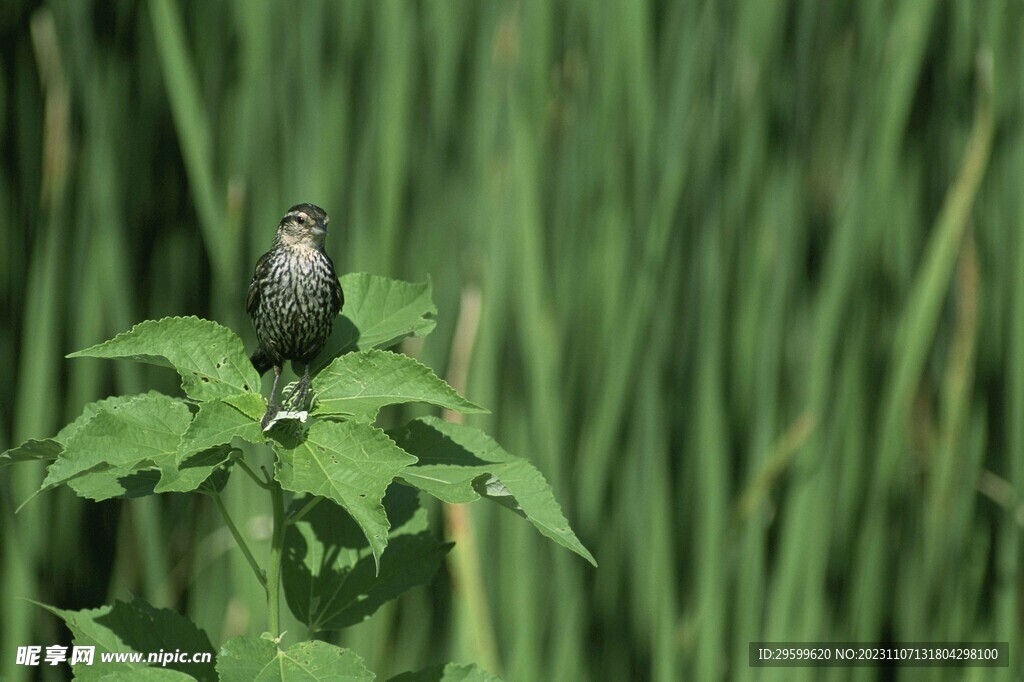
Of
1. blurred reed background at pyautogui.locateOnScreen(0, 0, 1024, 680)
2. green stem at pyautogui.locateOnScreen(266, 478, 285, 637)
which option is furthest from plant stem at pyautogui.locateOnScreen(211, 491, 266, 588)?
blurred reed background at pyautogui.locateOnScreen(0, 0, 1024, 680)

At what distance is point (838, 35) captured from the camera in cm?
182

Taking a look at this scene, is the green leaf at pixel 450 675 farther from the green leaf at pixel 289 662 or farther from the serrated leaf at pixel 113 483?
the serrated leaf at pixel 113 483

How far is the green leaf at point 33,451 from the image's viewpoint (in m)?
0.69

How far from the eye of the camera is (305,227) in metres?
0.78

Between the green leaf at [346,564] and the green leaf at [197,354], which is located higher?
the green leaf at [197,354]

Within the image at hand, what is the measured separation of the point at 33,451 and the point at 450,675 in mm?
A: 344

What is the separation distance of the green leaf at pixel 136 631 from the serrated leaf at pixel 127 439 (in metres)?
A: 0.14

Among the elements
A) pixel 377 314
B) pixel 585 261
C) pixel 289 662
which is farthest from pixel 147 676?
pixel 585 261

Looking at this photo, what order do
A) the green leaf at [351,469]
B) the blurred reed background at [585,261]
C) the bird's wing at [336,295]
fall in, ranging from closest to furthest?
the green leaf at [351,469]
the bird's wing at [336,295]
the blurred reed background at [585,261]

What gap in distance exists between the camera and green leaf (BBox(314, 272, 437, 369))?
2.63ft

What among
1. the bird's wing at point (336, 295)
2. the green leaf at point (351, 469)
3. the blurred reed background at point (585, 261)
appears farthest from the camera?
the blurred reed background at point (585, 261)

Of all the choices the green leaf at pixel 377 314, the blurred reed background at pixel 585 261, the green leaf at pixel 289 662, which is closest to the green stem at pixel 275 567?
the green leaf at pixel 289 662

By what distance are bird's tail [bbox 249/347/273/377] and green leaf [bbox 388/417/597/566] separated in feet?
0.37

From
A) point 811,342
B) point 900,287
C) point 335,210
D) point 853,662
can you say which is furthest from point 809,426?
point 335,210
